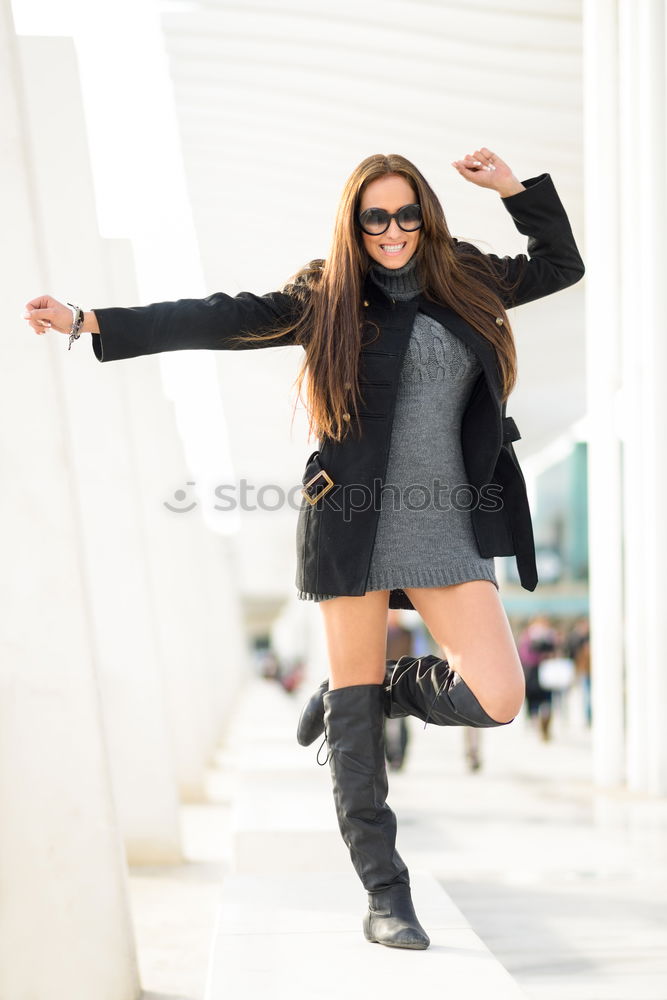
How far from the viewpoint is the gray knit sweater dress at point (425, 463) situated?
304 cm

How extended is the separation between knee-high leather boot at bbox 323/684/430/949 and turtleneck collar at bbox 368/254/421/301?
111 centimetres

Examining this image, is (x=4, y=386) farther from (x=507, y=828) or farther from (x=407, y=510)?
(x=507, y=828)

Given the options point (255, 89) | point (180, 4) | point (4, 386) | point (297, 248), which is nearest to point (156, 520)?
point (297, 248)

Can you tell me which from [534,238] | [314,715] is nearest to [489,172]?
[534,238]

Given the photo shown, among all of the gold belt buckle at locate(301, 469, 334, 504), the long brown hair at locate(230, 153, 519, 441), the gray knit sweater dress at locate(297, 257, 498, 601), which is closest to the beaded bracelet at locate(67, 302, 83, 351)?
the long brown hair at locate(230, 153, 519, 441)

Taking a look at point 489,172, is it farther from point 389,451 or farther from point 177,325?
point 177,325

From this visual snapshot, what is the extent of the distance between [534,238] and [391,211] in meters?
0.50

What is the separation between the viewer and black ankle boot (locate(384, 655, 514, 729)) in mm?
2969

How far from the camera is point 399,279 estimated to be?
3.12 meters

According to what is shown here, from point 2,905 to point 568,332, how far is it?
1404 centimetres

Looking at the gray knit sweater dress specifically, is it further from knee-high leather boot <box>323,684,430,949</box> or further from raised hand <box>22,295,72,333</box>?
raised hand <box>22,295,72,333</box>

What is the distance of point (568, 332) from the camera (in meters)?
16.6

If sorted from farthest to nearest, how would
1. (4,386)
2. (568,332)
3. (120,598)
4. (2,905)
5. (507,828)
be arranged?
(568,332) → (120,598) → (507,828) → (4,386) → (2,905)

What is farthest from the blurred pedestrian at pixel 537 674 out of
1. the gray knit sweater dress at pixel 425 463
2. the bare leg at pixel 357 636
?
the gray knit sweater dress at pixel 425 463
